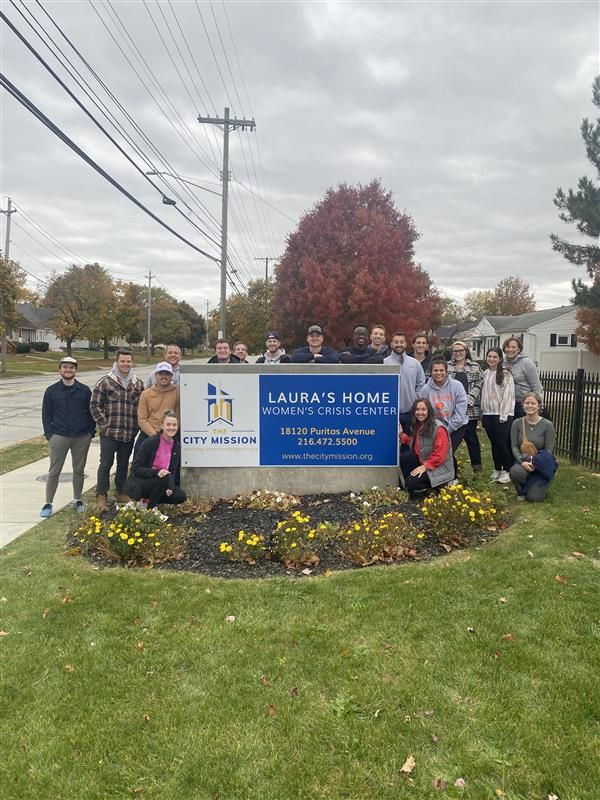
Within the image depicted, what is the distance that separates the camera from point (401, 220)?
21.0 metres

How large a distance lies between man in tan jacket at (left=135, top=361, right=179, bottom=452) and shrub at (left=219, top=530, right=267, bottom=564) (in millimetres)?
1887

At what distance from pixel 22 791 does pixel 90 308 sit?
53.8 metres

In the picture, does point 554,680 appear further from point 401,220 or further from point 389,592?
point 401,220

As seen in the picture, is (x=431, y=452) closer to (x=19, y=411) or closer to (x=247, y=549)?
(x=247, y=549)

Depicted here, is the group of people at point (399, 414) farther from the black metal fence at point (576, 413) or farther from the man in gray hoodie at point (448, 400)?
the black metal fence at point (576, 413)

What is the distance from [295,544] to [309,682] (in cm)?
171

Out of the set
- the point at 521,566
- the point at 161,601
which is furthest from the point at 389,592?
the point at 161,601

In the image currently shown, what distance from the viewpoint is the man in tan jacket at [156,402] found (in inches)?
247

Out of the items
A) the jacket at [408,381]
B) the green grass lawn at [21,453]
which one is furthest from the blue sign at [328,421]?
the green grass lawn at [21,453]

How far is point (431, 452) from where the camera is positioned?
614 cm

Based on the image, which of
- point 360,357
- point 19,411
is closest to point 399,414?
point 360,357

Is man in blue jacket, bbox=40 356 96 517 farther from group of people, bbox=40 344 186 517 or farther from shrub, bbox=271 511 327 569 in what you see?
shrub, bbox=271 511 327 569

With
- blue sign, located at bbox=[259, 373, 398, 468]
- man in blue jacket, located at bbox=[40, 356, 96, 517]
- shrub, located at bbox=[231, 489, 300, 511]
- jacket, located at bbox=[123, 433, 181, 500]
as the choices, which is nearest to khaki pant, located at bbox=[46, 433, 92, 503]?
man in blue jacket, located at bbox=[40, 356, 96, 517]

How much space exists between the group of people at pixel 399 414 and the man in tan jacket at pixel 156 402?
0.01m
